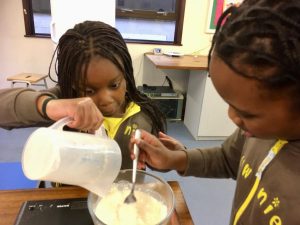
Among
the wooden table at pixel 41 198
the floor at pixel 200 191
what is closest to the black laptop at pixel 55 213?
the wooden table at pixel 41 198

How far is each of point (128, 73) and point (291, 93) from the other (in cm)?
61

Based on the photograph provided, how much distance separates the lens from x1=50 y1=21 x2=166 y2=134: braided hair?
0.84m

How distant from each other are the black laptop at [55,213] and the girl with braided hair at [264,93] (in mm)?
207

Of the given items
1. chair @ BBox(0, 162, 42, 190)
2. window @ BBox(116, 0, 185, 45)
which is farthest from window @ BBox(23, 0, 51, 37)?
chair @ BBox(0, 162, 42, 190)

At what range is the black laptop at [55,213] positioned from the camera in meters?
0.63

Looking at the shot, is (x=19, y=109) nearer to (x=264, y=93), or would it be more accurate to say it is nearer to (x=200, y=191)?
(x=264, y=93)

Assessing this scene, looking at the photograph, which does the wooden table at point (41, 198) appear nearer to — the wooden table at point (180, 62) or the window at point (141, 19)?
the wooden table at point (180, 62)

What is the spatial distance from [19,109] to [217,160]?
598 mm

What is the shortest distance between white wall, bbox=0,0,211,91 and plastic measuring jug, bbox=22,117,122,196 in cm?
265

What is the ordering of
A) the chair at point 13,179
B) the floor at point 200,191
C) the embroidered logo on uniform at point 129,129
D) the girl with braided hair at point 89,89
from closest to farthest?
1. the girl with braided hair at point 89,89
2. the embroidered logo on uniform at point 129,129
3. the chair at point 13,179
4. the floor at point 200,191

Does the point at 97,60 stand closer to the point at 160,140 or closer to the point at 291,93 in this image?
the point at 160,140

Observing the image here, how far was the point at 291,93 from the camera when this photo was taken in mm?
422

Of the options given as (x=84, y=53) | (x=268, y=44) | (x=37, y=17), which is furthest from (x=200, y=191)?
(x=37, y=17)

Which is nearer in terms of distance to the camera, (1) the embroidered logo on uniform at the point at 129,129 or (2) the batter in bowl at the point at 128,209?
(2) the batter in bowl at the point at 128,209
